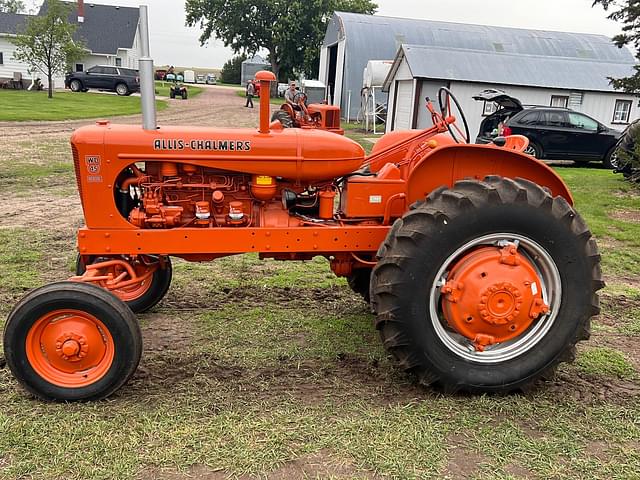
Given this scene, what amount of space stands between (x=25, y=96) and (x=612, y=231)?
1166 inches

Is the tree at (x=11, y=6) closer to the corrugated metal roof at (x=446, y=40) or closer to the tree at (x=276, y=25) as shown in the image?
the tree at (x=276, y=25)

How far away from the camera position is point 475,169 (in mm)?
3729

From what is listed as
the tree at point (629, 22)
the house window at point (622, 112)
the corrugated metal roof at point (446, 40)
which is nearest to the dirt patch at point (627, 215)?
the tree at point (629, 22)

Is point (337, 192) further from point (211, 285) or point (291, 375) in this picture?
point (211, 285)

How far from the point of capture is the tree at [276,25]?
45.9 metres

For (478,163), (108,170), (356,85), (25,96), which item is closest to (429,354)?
(478,163)

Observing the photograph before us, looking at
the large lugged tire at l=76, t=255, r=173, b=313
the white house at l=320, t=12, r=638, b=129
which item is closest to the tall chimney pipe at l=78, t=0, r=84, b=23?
the white house at l=320, t=12, r=638, b=129

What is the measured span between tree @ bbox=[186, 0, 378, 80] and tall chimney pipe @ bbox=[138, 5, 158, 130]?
43.6 meters

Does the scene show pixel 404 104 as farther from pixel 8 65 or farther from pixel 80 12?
pixel 80 12

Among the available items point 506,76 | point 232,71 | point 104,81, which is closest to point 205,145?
point 506,76

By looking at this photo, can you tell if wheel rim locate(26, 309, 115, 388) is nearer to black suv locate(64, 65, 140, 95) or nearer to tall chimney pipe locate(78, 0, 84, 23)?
black suv locate(64, 65, 140, 95)

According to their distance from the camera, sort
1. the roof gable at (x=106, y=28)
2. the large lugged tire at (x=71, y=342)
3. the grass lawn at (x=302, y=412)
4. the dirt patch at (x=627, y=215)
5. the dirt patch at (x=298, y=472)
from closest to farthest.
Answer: the dirt patch at (x=298, y=472) → the grass lawn at (x=302, y=412) → the large lugged tire at (x=71, y=342) → the dirt patch at (x=627, y=215) → the roof gable at (x=106, y=28)

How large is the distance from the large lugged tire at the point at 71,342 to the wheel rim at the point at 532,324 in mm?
1704

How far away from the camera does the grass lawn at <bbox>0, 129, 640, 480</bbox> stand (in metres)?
2.77
